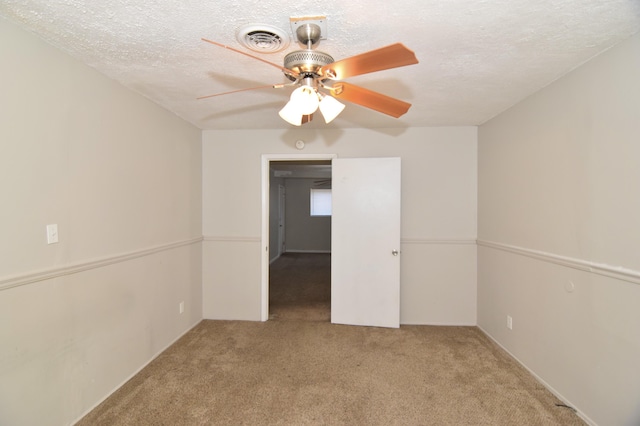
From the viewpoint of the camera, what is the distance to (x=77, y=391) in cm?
191

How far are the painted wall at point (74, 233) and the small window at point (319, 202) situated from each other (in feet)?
20.7

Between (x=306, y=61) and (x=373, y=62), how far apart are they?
1.04ft

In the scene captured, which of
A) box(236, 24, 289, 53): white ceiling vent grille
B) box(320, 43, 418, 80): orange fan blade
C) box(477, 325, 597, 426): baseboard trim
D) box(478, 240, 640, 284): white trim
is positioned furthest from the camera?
box(477, 325, 597, 426): baseboard trim

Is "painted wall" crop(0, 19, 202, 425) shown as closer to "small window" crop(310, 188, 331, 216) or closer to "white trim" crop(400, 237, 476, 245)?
"white trim" crop(400, 237, 476, 245)

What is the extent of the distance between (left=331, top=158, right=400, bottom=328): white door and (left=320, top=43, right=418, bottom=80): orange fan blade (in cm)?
210

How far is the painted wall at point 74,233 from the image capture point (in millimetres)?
1535

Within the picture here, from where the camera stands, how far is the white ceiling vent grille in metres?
1.49

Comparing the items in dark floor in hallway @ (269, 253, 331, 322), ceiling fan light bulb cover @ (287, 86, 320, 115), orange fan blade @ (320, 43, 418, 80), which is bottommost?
dark floor in hallway @ (269, 253, 331, 322)

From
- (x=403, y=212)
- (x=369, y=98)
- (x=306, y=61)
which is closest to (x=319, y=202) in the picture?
(x=403, y=212)

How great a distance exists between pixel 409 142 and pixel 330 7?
91.2 inches

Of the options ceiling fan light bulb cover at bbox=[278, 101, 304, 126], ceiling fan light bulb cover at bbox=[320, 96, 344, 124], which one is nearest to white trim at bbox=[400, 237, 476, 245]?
ceiling fan light bulb cover at bbox=[320, 96, 344, 124]

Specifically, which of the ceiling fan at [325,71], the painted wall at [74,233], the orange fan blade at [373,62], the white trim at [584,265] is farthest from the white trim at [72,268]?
the white trim at [584,265]

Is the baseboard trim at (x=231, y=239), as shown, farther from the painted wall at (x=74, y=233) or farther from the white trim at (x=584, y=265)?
the white trim at (x=584, y=265)

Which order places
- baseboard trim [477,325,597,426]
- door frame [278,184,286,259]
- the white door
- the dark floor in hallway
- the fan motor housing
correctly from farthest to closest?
door frame [278,184,286,259], the dark floor in hallway, the white door, baseboard trim [477,325,597,426], the fan motor housing
